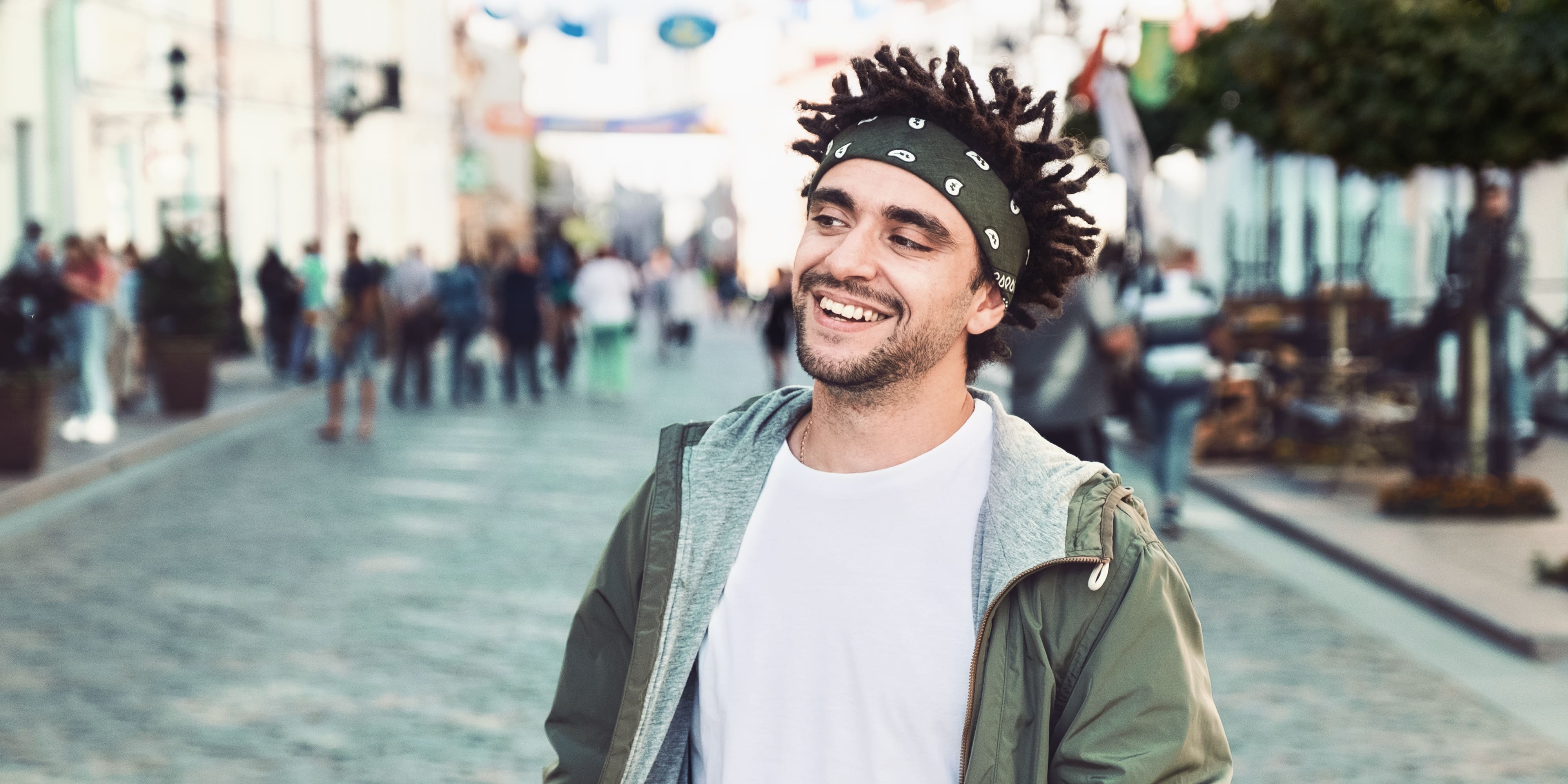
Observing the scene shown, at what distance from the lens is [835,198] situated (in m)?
2.22

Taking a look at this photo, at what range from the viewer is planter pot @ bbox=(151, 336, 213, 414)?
1695cm

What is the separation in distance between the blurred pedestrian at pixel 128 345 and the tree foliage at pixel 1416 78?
35.7 ft

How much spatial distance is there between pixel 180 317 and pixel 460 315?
348 cm

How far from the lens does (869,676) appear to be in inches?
82.2

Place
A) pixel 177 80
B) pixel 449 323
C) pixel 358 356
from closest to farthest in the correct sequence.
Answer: pixel 358 356 < pixel 449 323 < pixel 177 80

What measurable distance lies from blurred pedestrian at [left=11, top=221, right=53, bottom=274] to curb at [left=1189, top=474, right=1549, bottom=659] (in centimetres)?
1149

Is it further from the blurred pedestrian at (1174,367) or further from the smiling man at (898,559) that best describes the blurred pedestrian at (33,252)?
the smiling man at (898,559)

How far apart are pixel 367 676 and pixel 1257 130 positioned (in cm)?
832

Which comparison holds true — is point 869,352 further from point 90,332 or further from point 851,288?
point 90,332

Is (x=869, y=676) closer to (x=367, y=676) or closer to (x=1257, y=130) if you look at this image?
(x=367, y=676)

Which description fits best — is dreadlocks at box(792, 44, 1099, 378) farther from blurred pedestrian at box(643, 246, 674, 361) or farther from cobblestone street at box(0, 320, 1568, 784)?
blurred pedestrian at box(643, 246, 674, 361)

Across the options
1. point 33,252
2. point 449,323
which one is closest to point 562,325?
point 449,323

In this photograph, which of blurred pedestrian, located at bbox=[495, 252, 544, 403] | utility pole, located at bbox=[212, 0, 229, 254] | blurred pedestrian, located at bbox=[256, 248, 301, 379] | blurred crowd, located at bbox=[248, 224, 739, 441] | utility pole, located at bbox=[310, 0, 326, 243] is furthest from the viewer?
utility pole, located at bbox=[310, 0, 326, 243]

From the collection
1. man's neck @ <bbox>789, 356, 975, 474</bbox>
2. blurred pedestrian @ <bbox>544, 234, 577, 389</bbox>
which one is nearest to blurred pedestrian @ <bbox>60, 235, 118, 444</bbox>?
blurred pedestrian @ <bbox>544, 234, 577, 389</bbox>
